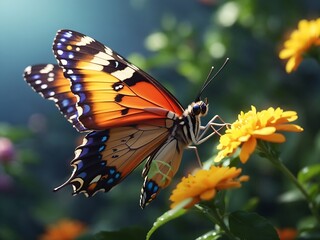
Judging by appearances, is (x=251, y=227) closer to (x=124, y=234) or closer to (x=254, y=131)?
(x=254, y=131)

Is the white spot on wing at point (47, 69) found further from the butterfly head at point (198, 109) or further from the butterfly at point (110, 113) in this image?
the butterfly head at point (198, 109)

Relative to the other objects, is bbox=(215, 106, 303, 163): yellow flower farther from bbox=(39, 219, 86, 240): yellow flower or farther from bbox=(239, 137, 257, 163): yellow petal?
bbox=(39, 219, 86, 240): yellow flower

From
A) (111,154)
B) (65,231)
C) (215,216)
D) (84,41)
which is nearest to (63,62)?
(84,41)

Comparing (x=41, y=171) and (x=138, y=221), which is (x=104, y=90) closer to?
(x=138, y=221)

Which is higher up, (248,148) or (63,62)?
(63,62)

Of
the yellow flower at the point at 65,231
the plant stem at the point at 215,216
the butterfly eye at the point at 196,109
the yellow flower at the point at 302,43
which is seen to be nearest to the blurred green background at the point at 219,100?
the yellow flower at the point at 65,231

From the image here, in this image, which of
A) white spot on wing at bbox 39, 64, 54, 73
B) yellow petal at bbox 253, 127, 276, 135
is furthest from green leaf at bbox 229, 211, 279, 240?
white spot on wing at bbox 39, 64, 54, 73
